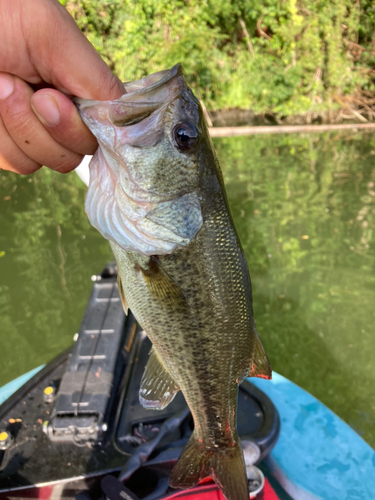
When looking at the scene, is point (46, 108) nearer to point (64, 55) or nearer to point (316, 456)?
point (64, 55)

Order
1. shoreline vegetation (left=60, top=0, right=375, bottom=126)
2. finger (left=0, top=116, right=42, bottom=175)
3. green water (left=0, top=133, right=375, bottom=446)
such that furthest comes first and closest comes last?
shoreline vegetation (left=60, top=0, right=375, bottom=126) → green water (left=0, top=133, right=375, bottom=446) → finger (left=0, top=116, right=42, bottom=175)

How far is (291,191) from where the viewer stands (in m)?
7.45

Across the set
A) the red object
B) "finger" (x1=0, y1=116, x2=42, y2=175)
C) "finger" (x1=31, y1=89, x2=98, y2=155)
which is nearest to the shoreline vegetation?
"finger" (x1=0, y1=116, x2=42, y2=175)

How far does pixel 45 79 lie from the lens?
50.4 inches

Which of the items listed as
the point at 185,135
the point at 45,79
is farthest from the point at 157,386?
the point at 45,79

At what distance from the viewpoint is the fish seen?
1.23 metres

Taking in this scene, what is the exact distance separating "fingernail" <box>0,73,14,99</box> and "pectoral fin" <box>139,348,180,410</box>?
1104 mm

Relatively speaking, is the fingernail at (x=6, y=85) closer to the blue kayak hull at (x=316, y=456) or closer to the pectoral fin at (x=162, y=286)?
the pectoral fin at (x=162, y=286)

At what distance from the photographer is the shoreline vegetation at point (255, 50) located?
12.9 meters

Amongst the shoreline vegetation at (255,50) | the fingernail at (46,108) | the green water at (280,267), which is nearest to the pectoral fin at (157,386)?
the fingernail at (46,108)

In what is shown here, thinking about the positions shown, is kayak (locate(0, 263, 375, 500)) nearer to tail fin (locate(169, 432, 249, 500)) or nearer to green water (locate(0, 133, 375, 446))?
tail fin (locate(169, 432, 249, 500))

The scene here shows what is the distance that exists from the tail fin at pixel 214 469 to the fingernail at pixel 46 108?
1399 mm

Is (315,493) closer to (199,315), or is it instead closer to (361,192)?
(199,315)

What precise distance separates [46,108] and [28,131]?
0.15 meters
